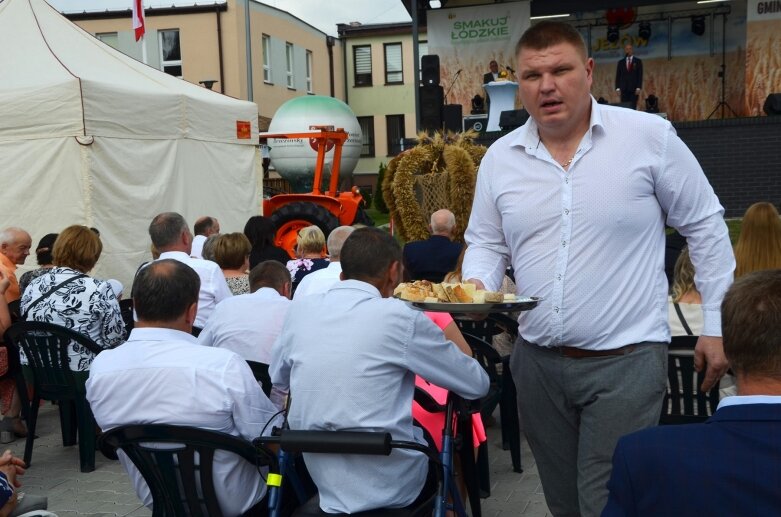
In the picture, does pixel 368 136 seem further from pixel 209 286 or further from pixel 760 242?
pixel 760 242

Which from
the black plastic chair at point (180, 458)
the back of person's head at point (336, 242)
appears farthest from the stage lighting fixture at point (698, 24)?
the black plastic chair at point (180, 458)

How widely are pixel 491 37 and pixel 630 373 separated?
20.2 m

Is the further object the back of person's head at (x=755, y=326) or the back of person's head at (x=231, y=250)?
the back of person's head at (x=231, y=250)

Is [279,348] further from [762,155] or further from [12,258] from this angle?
[762,155]

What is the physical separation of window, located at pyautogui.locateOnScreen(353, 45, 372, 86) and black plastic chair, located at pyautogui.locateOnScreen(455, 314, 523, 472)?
117ft

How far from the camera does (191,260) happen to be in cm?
598

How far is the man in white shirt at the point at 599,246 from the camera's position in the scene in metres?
2.49

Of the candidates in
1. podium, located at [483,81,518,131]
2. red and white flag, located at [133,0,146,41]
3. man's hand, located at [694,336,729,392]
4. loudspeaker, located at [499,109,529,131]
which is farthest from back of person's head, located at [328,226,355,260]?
podium, located at [483,81,518,131]

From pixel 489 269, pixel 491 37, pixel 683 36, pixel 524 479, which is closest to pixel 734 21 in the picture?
pixel 683 36

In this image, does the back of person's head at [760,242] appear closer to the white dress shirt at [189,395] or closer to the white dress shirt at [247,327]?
the white dress shirt at [247,327]

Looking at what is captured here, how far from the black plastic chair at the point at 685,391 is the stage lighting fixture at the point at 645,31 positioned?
21039mm

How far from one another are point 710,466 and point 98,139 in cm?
898

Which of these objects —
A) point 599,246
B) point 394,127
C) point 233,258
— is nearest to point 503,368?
point 233,258

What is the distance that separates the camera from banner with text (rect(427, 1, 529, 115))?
21.5 metres
